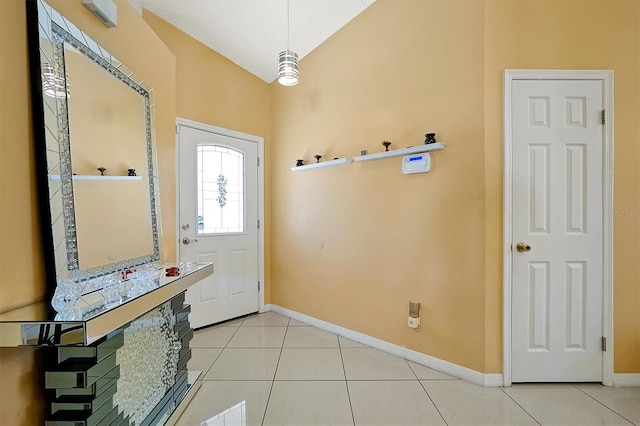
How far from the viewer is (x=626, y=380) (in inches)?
79.0

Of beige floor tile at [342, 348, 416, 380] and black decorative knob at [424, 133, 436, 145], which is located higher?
black decorative knob at [424, 133, 436, 145]

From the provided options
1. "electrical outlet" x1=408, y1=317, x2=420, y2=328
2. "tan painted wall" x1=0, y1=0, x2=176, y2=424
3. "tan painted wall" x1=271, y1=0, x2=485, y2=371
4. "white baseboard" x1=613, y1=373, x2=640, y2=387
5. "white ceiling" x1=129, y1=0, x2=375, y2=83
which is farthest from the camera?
"white ceiling" x1=129, y1=0, x2=375, y2=83

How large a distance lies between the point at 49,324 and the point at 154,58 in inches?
75.1

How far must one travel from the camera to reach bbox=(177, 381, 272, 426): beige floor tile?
5.71 ft

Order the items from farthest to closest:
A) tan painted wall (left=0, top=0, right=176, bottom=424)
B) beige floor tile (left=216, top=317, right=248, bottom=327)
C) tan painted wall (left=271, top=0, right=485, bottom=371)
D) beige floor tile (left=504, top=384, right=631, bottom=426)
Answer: beige floor tile (left=216, top=317, right=248, bottom=327)
tan painted wall (left=271, top=0, right=485, bottom=371)
beige floor tile (left=504, top=384, right=631, bottom=426)
tan painted wall (left=0, top=0, right=176, bottom=424)

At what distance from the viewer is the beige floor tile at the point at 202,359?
2.30m

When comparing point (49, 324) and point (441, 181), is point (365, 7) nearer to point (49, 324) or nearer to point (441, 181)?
point (441, 181)

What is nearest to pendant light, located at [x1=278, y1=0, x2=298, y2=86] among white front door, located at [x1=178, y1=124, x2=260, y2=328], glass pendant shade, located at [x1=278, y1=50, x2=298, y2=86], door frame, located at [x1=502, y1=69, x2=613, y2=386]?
glass pendant shade, located at [x1=278, y1=50, x2=298, y2=86]

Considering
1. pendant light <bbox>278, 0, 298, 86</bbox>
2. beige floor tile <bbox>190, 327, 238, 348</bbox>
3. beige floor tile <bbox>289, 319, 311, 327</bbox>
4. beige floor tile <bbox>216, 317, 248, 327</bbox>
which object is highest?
pendant light <bbox>278, 0, 298, 86</bbox>

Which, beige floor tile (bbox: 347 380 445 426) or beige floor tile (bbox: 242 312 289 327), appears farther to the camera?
beige floor tile (bbox: 242 312 289 327)

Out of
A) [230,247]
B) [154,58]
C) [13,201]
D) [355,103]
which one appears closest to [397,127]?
[355,103]

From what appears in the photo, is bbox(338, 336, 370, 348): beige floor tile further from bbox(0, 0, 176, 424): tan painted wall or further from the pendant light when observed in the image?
the pendant light

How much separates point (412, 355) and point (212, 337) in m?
1.93

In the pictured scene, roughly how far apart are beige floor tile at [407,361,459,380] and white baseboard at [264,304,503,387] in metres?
0.03
